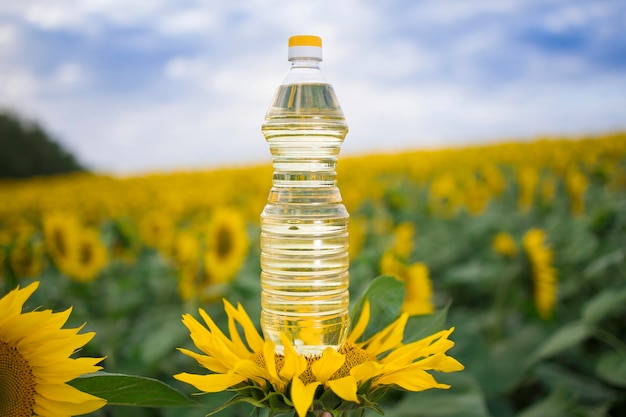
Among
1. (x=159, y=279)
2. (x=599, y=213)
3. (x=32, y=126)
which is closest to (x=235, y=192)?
(x=159, y=279)

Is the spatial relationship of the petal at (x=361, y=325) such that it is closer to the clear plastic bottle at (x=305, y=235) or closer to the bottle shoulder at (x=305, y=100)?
the clear plastic bottle at (x=305, y=235)

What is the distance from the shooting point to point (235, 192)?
7.03 meters

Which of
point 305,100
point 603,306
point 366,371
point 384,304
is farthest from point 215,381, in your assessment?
point 603,306

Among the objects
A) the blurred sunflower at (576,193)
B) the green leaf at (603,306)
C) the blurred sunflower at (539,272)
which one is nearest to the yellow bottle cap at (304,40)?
the green leaf at (603,306)

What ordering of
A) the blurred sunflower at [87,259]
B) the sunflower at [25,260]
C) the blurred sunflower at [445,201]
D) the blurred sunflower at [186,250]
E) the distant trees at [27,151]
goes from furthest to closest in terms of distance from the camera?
the distant trees at [27,151] < the blurred sunflower at [445,201] < the blurred sunflower at [87,259] < the blurred sunflower at [186,250] < the sunflower at [25,260]

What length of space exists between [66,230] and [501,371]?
7.03 feet

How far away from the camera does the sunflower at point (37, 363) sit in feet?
2.82

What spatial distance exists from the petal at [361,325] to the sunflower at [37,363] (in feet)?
1.28

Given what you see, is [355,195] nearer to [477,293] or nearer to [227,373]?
[477,293]

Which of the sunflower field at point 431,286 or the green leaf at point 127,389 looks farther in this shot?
the sunflower field at point 431,286

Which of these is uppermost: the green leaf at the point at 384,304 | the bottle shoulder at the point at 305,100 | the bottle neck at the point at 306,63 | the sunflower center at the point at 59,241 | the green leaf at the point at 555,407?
the bottle neck at the point at 306,63

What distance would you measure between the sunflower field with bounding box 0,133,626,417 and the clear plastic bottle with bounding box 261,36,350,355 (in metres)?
0.08

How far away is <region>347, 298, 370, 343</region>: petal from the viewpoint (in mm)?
1057

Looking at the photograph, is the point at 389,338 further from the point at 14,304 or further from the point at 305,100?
the point at 14,304
